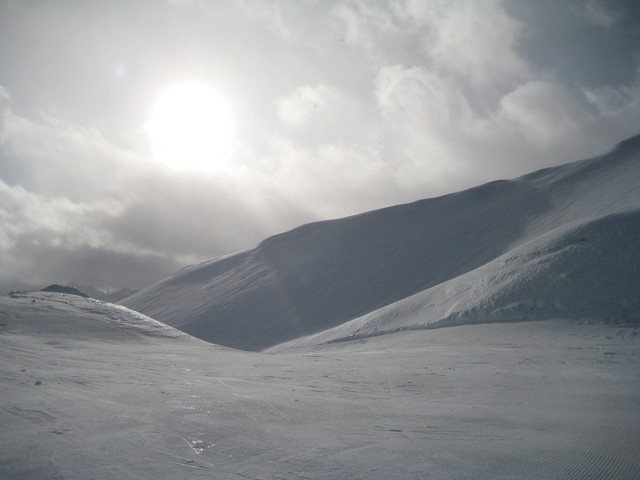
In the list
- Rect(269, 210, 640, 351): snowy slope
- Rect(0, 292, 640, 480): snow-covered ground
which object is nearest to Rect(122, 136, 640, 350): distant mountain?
Rect(269, 210, 640, 351): snowy slope

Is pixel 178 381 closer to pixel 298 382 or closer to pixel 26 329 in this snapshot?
pixel 298 382

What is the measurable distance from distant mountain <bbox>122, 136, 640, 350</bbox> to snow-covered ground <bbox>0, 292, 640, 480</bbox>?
12.4 metres

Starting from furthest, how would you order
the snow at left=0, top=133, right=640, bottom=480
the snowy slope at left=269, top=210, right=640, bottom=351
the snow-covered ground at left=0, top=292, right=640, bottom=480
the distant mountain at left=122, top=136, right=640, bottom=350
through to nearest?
1. the distant mountain at left=122, top=136, right=640, bottom=350
2. the snowy slope at left=269, top=210, right=640, bottom=351
3. the snow at left=0, top=133, right=640, bottom=480
4. the snow-covered ground at left=0, top=292, right=640, bottom=480

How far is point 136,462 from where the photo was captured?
5.08 meters

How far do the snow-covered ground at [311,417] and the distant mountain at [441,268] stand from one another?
12385 mm

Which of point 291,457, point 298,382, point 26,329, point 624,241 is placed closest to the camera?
point 291,457

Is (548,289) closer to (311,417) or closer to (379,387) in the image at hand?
(379,387)

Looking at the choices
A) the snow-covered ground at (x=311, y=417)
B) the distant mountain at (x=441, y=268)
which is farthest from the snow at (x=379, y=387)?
the distant mountain at (x=441, y=268)

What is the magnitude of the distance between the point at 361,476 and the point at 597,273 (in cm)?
2728

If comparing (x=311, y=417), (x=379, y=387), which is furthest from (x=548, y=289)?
(x=311, y=417)

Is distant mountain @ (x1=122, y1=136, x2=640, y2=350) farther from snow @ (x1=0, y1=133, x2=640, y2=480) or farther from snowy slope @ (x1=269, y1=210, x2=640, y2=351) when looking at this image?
snow @ (x1=0, y1=133, x2=640, y2=480)

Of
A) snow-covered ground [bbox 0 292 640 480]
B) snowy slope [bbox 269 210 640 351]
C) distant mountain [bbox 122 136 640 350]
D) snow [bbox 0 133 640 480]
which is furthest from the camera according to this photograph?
distant mountain [bbox 122 136 640 350]

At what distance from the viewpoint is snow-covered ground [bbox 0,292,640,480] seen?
16.8ft

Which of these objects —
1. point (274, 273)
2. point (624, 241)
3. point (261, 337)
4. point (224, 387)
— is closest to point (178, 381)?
point (224, 387)
